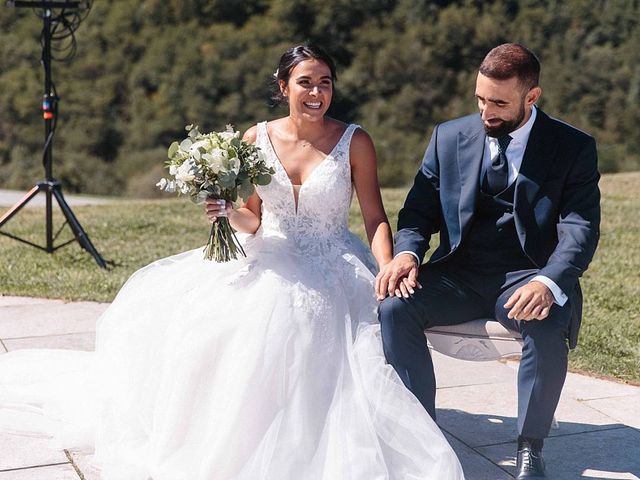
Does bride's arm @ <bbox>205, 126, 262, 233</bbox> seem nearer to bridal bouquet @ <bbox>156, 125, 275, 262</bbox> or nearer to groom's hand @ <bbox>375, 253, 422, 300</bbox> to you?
bridal bouquet @ <bbox>156, 125, 275, 262</bbox>

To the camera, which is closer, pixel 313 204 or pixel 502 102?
pixel 502 102

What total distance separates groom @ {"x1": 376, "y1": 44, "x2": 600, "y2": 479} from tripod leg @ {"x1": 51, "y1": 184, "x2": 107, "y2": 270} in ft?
12.8

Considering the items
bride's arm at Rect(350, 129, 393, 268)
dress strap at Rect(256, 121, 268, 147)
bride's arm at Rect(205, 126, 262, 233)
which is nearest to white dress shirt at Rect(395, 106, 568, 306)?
bride's arm at Rect(350, 129, 393, 268)

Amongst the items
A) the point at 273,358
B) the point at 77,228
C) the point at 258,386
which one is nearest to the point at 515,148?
the point at 273,358

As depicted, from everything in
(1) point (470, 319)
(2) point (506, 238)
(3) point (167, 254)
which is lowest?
(3) point (167, 254)

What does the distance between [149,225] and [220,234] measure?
20.7 feet

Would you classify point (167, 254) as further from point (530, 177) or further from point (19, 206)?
point (530, 177)

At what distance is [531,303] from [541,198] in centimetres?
49

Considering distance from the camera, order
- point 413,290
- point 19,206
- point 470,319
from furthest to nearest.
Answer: point 19,206, point 470,319, point 413,290

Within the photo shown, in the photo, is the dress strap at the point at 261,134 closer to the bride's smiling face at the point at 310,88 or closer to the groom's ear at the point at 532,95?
the bride's smiling face at the point at 310,88

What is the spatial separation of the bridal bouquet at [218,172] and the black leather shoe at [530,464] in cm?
130

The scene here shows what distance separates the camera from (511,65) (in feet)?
10.9

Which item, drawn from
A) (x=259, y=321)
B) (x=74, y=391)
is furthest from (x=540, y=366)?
(x=74, y=391)

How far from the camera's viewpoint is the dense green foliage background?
37.3m
